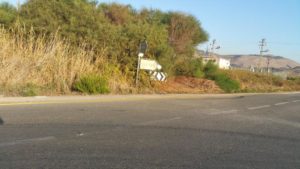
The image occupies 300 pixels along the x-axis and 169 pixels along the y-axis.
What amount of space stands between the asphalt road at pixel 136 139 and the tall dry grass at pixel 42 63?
380cm

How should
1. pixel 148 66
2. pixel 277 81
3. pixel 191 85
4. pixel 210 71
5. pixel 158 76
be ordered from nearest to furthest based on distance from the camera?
pixel 148 66 < pixel 158 76 < pixel 191 85 < pixel 210 71 < pixel 277 81

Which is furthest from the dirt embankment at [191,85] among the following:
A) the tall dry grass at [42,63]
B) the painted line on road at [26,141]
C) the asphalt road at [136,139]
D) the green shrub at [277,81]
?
the green shrub at [277,81]

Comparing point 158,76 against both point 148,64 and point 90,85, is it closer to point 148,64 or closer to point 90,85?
point 148,64

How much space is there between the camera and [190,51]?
3644 cm

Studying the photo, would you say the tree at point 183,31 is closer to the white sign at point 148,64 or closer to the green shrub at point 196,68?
the green shrub at point 196,68

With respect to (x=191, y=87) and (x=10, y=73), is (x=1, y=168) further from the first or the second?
(x=191, y=87)

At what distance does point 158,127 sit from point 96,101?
251 inches

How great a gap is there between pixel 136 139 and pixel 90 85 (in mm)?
10975

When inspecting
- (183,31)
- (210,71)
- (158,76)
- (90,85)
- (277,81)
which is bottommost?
(277,81)

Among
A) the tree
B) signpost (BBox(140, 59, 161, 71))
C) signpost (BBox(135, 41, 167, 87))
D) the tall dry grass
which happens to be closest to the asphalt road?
the tall dry grass

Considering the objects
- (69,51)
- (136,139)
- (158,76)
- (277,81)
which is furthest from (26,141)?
(277,81)

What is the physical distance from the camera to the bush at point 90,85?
19.2 meters

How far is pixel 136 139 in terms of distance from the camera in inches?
340

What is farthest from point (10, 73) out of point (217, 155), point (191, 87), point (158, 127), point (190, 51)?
point (190, 51)
